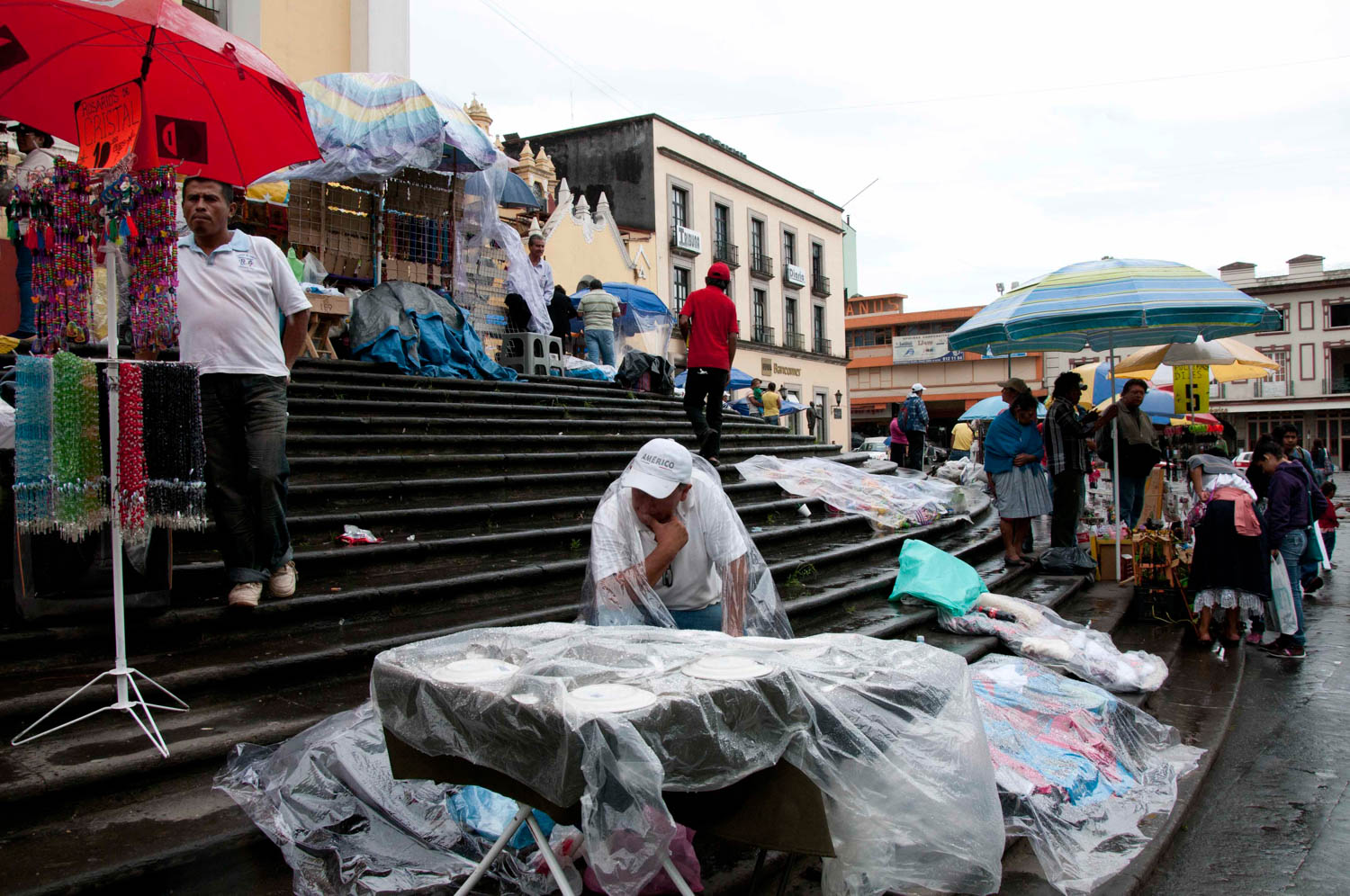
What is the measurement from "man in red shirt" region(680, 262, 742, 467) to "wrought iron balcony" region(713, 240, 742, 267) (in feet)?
82.5

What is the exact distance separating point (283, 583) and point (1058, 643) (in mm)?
4157

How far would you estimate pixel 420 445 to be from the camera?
6.99 metres

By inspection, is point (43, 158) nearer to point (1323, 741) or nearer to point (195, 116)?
point (195, 116)

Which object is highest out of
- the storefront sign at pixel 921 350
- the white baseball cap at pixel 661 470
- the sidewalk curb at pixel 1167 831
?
the storefront sign at pixel 921 350

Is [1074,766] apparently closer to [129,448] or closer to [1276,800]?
[1276,800]

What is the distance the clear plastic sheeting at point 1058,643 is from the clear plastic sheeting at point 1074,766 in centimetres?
70

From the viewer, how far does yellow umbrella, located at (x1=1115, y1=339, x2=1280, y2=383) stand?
10.9 meters

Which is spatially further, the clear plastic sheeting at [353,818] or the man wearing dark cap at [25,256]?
the man wearing dark cap at [25,256]

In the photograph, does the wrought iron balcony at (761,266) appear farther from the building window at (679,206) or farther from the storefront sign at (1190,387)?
the storefront sign at (1190,387)

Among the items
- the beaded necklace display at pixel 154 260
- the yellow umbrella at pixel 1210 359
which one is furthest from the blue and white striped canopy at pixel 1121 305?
the beaded necklace display at pixel 154 260

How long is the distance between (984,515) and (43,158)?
9.59 m

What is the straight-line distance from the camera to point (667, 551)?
3451 millimetres

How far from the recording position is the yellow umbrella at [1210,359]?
10883 mm

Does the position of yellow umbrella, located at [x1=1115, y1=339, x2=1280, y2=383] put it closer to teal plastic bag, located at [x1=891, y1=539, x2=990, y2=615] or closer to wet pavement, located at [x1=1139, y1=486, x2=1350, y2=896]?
wet pavement, located at [x1=1139, y1=486, x2=1350, y2=896]
